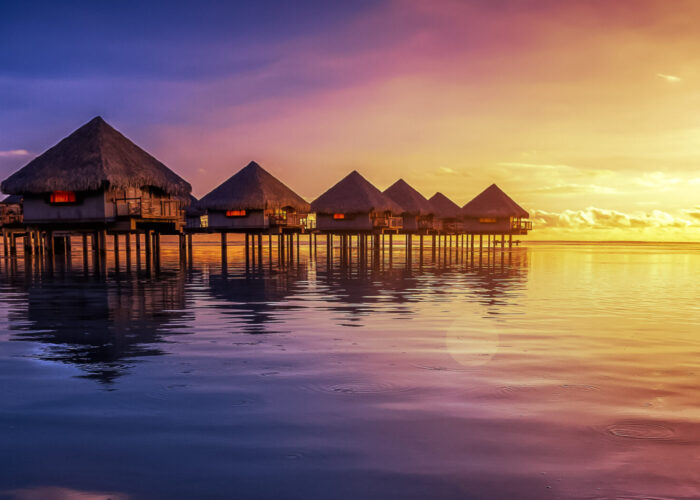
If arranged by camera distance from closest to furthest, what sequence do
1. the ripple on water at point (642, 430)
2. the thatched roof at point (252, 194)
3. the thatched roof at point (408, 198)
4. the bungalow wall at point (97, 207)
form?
the ripple on water at point (642, 430) → the bungalow wall at point (97, 207) → the thatched roof at point (252, 194) → the thatched roof at point (408, 198)

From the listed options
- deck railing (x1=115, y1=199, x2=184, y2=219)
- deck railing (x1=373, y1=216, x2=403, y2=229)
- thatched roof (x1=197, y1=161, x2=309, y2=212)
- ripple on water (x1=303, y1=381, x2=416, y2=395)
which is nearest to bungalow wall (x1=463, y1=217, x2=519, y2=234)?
deck railing (x1=373, y1=216, x2=403, y2=229)

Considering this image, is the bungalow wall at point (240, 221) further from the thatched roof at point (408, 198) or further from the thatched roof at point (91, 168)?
the thatched roof at point (408, 198)

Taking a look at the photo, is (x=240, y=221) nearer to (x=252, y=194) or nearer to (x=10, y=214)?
(x=252, y=194)

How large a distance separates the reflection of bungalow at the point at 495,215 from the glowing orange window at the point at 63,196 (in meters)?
36.4

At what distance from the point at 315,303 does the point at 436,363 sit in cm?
619

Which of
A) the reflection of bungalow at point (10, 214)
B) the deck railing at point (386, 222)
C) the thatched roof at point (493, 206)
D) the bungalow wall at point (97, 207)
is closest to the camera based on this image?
the bungalow wall at point (97, 207)

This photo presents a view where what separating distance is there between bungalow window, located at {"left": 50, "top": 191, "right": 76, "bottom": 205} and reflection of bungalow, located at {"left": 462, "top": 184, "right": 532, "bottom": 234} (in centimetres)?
3644

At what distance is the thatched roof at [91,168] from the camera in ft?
74.9

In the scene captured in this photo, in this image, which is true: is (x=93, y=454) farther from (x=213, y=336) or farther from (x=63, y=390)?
(x=213, y=336)

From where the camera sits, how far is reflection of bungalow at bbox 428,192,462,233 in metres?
53.4

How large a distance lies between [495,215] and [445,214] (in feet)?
17.7

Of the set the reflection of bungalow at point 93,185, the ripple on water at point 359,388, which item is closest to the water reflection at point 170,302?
the ripple on water at point 359,388

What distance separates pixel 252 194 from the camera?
109ft

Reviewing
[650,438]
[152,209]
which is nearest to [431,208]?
[152,209]
